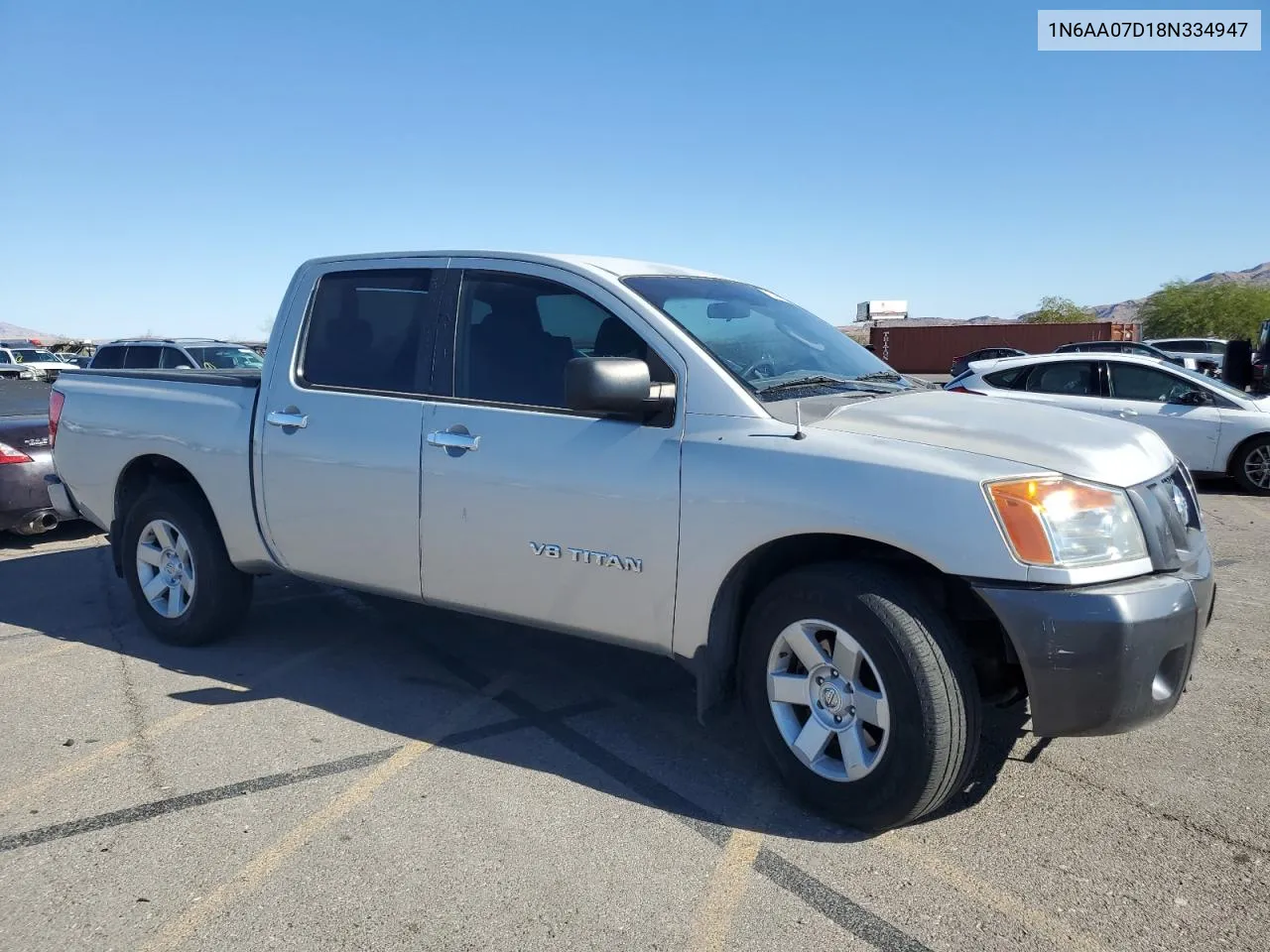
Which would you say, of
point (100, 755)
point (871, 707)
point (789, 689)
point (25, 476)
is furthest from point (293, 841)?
point (25, 476)

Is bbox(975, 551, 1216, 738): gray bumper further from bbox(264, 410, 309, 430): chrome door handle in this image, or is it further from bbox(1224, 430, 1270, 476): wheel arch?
bbox(1224, 430, 1270, 476): wheel arch

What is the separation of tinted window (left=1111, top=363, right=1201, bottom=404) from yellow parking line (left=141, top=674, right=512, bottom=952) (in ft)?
30.1

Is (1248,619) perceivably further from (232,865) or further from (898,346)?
(898,346)

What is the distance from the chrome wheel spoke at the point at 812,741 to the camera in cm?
333

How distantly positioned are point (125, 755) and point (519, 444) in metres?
1.96

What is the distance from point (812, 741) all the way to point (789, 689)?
0.18 m

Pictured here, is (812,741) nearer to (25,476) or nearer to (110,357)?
(25,476)

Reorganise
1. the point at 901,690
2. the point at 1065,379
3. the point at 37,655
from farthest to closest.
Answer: the point at 1065,379, the point at 37,655, the point at 901,690

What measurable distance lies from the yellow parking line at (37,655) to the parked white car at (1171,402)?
27.9 ft

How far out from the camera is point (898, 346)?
59.8 m

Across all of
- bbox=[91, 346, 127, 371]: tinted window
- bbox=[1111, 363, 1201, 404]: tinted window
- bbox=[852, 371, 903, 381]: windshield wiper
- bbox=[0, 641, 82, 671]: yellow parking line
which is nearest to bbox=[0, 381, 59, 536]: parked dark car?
bbox=[0, 641, 82, 671]: yellow parking line

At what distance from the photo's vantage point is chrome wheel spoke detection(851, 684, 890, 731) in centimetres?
313

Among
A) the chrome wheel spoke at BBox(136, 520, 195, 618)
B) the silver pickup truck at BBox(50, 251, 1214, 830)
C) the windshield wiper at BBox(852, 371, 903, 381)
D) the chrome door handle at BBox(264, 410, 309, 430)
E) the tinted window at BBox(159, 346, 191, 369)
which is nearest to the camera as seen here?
the silver pickup truck at BBox(50, 251, 1214, 830)

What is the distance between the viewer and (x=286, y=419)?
4.63 meters
